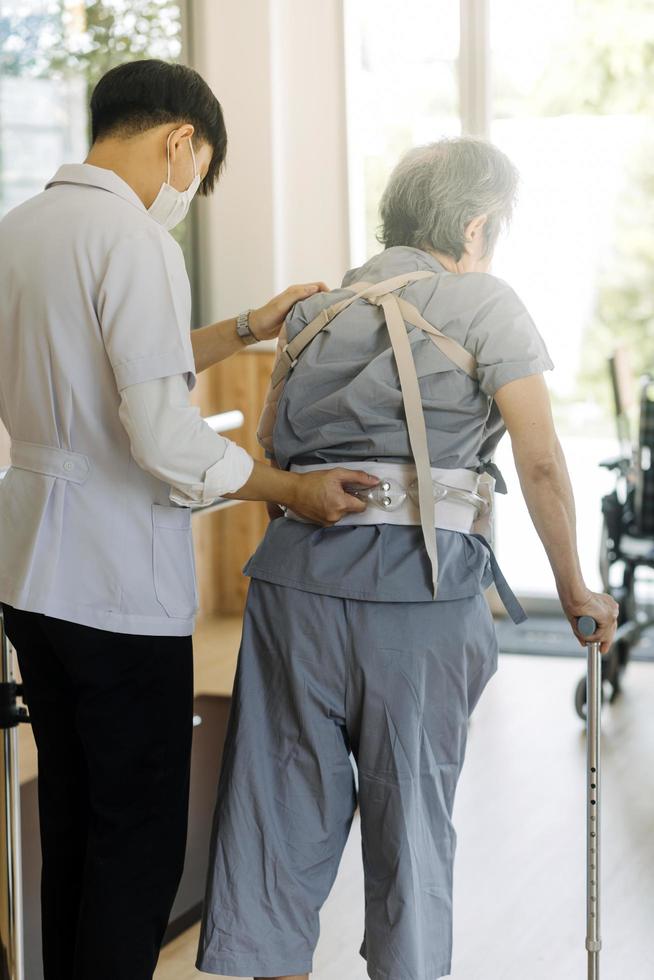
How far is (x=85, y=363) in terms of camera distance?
1.42 metres

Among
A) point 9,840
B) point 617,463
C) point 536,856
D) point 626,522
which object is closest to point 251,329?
point 9,840

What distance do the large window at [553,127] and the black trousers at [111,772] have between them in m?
3.38

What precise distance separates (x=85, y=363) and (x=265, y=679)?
0.55 m

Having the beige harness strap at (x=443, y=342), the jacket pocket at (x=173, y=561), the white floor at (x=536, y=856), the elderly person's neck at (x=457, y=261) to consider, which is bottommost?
the white floor at (x=536, y=856)

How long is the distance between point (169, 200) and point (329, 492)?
424mm

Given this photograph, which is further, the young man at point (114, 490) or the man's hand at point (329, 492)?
the man's hand at point (329, 492)

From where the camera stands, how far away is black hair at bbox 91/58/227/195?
4.82 ft

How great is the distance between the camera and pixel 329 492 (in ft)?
5.17

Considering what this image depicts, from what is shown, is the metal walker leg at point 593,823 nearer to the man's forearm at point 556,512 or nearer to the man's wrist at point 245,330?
the man's forearm at point 556,512

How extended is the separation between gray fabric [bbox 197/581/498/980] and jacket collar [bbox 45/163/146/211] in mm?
575

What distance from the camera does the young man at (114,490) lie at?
4.57 ft

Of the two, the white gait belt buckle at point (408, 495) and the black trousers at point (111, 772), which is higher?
the white gait belt buckle at point (408, 495)

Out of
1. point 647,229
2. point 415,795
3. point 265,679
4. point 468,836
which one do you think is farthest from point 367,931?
point 647,229

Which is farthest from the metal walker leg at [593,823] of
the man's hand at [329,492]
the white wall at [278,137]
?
the white wall at [278,137]
